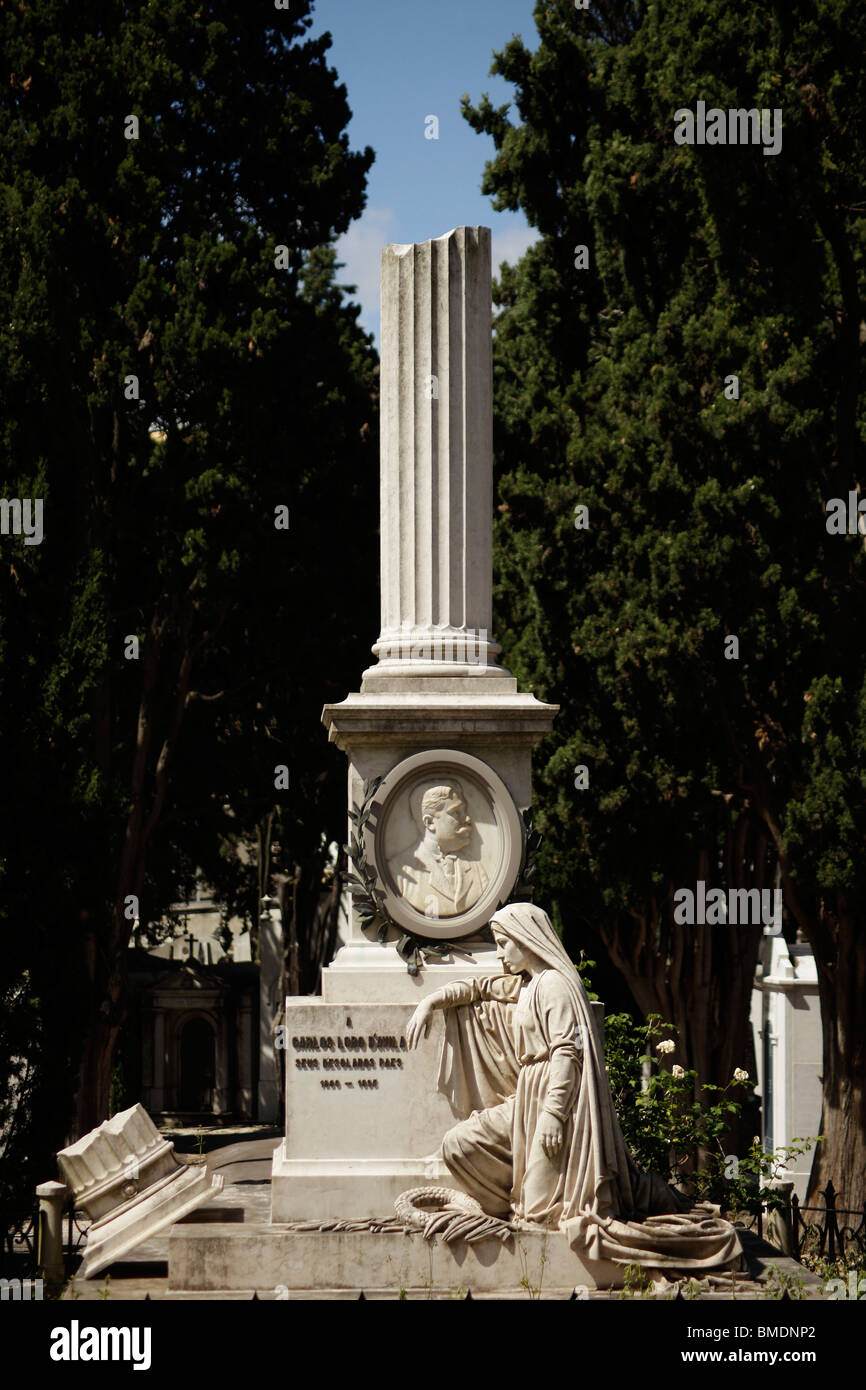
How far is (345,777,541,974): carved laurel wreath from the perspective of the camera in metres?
9.53

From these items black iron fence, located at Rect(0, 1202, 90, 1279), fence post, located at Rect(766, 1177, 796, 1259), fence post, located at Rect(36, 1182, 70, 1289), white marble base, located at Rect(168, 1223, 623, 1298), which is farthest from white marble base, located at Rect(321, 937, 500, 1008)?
fence post, located at Rect(766, 1177, 796, 1259)

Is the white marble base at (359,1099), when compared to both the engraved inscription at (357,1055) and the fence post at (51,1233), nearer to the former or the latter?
the engraved inscription at (357,1055)

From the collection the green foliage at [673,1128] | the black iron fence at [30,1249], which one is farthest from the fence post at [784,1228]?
the black iron fence at [30,1249]

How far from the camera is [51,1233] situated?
30.8 feet

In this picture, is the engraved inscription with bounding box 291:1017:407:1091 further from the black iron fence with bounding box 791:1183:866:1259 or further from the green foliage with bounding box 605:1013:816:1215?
the black iron fence with bounding box 791:1183:866:1259

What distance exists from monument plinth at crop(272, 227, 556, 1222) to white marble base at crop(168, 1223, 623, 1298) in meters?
0.42

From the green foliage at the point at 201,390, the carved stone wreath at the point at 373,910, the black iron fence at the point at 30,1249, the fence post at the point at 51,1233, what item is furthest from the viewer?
the green foliage at the point at 201,390

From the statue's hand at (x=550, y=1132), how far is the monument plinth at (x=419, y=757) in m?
0.90

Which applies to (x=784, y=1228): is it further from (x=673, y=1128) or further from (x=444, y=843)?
(x=444, y=843)

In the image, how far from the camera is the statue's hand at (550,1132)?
8.24 metres

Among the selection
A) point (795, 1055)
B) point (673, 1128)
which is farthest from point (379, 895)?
point (795, 1055)
